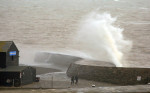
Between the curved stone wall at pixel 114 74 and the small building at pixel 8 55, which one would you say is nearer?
the curved stone wall at pixel 114 74

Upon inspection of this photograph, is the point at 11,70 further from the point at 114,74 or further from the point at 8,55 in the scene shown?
the point at 114,74

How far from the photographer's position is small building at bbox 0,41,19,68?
2384 cm

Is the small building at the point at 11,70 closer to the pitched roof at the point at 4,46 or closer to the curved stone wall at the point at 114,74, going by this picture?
the pitched roof at the point at 4,46

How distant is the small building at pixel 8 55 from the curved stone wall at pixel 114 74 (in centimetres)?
477

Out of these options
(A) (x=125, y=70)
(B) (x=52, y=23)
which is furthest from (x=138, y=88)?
(B) (x=52, y=23)

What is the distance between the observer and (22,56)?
1529 inches

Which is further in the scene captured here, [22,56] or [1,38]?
[1,38]

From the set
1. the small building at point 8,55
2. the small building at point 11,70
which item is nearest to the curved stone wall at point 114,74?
the small building at point 11,70

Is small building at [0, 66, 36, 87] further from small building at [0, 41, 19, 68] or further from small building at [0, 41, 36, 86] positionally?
small building at [0, 41, 19, 68]

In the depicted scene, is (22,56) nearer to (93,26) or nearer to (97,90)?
(93,26)

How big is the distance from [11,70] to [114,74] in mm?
6947

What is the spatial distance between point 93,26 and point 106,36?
388cm

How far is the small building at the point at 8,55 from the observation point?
23844 millimetres

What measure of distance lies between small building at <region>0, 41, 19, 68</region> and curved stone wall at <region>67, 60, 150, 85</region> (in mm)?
4775
